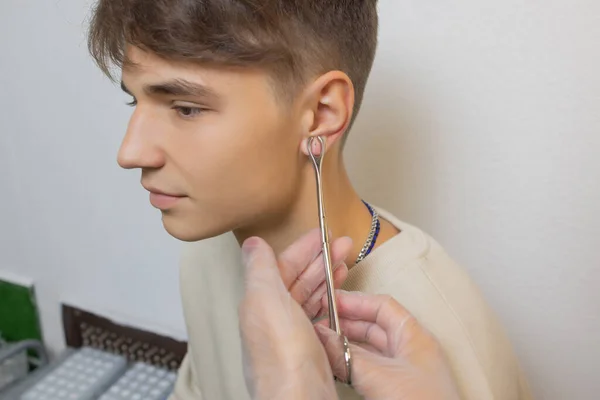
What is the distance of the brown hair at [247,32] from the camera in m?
0.54

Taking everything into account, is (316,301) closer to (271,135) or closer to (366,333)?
(366,333)

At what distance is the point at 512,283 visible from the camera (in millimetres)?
887

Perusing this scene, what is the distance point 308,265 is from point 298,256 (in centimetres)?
2

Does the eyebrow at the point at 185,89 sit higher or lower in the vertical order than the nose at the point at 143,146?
higher

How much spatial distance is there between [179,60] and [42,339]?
1204 mm

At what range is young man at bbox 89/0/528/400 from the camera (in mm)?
553

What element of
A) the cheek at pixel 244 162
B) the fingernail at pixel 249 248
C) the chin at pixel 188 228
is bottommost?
the fingernail at pixel 249 248

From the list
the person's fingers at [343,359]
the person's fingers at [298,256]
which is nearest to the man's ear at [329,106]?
the person's fingers at [298,256]

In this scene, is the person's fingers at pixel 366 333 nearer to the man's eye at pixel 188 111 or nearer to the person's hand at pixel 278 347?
the person's hand at pixel 278 347

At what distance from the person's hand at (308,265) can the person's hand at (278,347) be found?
0.15 feet

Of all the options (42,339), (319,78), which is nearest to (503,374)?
(319,78)

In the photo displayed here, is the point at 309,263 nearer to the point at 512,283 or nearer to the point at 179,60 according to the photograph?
the point at 179,60

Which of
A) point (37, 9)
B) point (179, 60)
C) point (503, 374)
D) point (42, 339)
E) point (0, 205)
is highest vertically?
point (37, 9)

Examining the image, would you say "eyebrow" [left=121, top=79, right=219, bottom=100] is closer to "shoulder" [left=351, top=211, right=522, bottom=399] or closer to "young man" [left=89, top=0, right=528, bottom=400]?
"young man" [left=89, top=0, right=528, bottom=400]
